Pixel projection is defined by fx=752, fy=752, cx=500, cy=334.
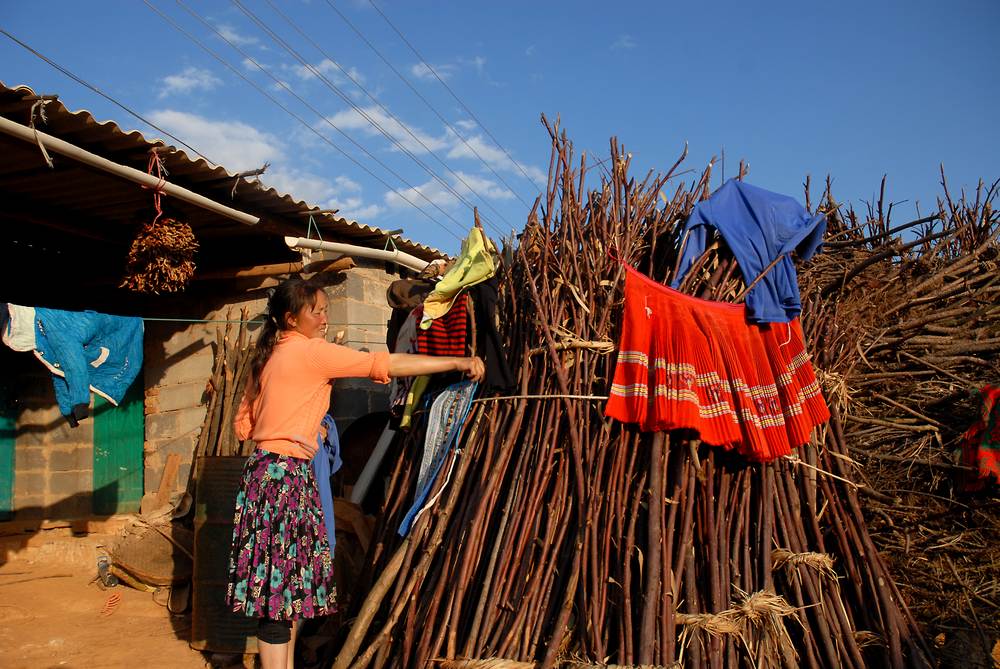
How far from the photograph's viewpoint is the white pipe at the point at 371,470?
4824mm

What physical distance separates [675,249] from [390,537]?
2002 mm

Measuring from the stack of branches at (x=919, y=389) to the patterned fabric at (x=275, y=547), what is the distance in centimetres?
267

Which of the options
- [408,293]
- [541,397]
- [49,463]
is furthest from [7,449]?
[541,397]

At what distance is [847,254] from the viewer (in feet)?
15.8

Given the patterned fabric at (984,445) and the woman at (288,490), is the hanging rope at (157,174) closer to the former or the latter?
the woman at (288,490)

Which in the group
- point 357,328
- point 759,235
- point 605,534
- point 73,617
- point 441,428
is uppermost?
point 759,235

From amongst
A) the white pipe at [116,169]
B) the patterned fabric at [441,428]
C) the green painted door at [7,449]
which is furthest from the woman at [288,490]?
the green painted door at [7,449]

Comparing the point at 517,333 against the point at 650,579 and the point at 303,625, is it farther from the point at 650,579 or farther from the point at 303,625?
the point at 303,625

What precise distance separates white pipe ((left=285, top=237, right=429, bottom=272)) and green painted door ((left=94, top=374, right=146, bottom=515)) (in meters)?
2.27

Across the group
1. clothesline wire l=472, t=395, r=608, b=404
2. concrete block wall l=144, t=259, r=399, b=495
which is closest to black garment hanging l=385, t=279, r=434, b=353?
clothesline wire l=472, t=395, r=608, b=404

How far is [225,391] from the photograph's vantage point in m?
5.66

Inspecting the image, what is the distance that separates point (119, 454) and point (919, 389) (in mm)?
6226

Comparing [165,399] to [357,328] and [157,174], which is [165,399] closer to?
[357,328]

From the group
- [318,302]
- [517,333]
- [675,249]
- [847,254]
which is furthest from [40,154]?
[847,254]
